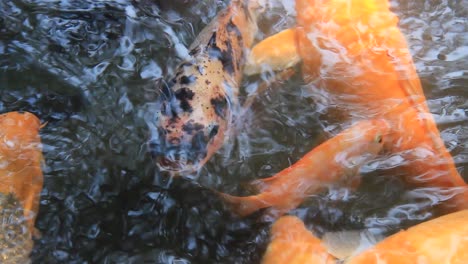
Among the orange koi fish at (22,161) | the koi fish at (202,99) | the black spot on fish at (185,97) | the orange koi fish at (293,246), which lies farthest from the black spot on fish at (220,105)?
the orange koi fish at (22,161)

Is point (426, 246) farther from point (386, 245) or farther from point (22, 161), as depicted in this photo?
point (22, 161)

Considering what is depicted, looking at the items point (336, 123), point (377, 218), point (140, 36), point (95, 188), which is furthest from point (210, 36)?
point (377, 218)

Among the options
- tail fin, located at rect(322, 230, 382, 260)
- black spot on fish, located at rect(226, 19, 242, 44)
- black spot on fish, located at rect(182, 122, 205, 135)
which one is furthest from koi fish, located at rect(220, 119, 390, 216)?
black spot on fish, located at rect(226, 19, 242, 44)

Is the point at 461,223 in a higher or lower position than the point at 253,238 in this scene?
higher

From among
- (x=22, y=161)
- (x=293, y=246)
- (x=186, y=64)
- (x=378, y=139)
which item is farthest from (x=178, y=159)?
(x=378, y=139)

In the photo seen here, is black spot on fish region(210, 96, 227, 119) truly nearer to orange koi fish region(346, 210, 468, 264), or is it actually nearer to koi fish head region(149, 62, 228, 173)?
koi fish head region(149, 62, 228, 173)

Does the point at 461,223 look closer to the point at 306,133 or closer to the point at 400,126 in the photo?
the point at 400,126
